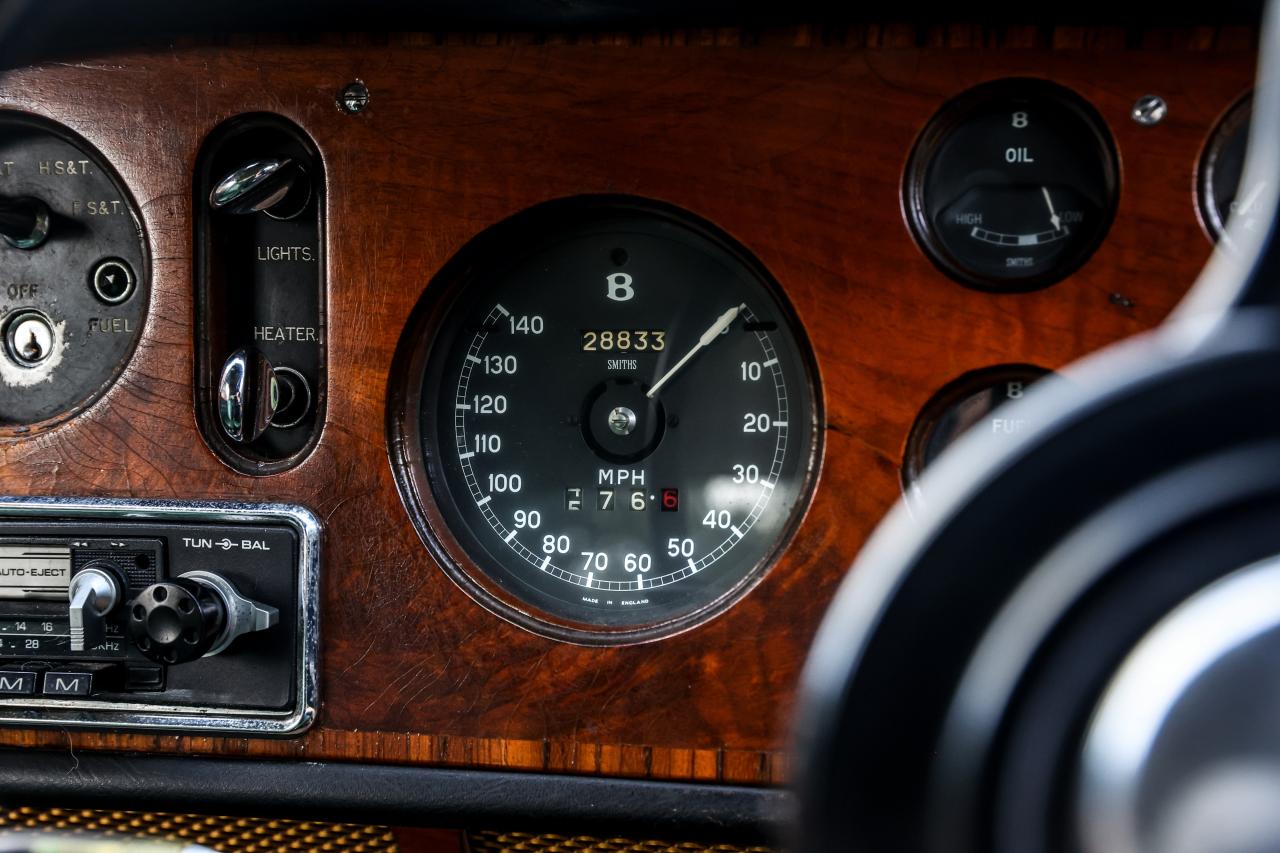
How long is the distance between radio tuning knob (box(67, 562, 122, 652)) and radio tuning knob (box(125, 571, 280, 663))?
4 centimetres

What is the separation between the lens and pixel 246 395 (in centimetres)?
166

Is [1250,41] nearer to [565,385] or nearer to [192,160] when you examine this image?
[565,385]

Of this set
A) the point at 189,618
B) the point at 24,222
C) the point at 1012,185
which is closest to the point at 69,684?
the point at 189,618

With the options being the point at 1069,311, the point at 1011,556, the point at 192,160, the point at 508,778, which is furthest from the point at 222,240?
the point at 1011,556

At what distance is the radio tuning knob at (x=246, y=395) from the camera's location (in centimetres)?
166

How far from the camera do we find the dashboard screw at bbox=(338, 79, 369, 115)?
5.48ft

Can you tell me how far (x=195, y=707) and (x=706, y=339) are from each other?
0.87 m

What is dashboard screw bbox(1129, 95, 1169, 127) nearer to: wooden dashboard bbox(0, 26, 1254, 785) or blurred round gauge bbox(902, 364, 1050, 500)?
wooden dashboard bbox(0, 26, 1254, 785)

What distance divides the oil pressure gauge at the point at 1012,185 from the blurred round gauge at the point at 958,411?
12 centimetres

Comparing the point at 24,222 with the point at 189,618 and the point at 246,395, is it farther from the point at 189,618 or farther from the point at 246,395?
the point at 189,618

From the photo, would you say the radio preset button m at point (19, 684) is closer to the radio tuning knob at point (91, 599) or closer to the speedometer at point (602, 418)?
the radio tuning knob at point (91, 599)

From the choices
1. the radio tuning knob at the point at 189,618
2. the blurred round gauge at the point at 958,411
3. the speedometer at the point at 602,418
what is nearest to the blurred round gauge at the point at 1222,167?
the blurred round gauge at the point at 958,411

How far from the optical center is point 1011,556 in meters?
0.71

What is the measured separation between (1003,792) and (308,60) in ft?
4.49
